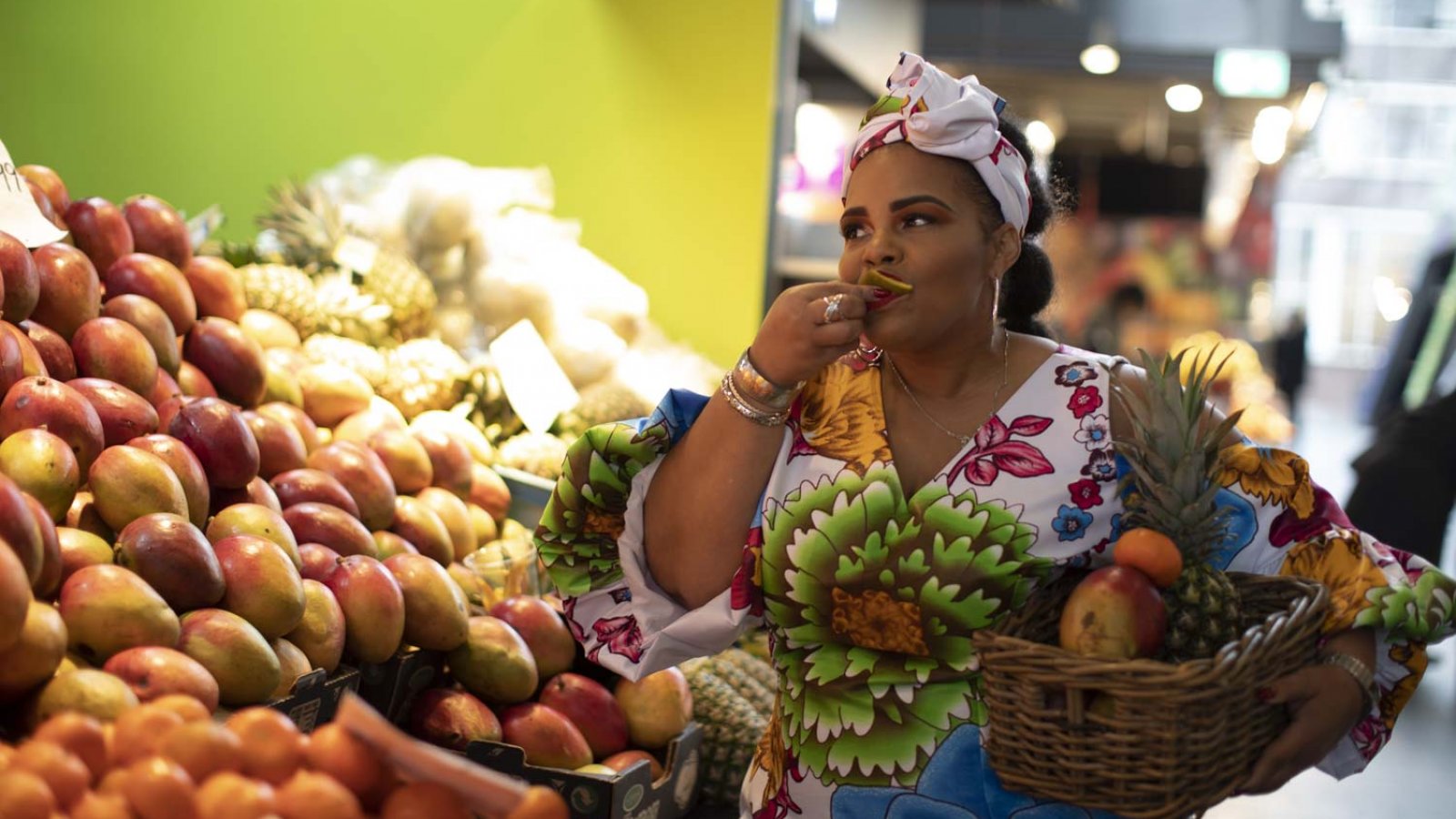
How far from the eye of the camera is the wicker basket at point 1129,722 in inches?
62.7

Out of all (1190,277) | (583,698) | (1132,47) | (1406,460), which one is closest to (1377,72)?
(1190,277)

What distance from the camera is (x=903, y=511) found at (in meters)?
1.93

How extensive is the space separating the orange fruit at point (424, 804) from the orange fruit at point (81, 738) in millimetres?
341

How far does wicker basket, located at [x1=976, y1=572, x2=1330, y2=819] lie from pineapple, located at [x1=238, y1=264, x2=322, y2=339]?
106 inches

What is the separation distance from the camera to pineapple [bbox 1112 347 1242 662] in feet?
5.85

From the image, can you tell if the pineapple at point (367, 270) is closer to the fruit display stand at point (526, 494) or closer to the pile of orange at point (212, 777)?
the fruit display stand at point (526, 494)

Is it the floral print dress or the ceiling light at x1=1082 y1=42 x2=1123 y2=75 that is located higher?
the ceiling light at x1=1082 y1=42 x2=1123 y2=75

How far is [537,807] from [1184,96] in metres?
15.1

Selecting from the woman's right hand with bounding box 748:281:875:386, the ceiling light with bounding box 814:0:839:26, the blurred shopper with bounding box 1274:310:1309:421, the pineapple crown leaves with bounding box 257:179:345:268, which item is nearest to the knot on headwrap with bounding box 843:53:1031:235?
the woman's right hand with bounding box 748:281:875:386

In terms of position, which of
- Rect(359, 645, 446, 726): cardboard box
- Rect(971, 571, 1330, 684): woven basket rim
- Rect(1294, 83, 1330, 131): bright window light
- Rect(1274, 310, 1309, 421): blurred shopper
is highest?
Rect(1294, 83, 1330, 131): bright window light

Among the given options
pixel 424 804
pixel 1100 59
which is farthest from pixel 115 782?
pixel 1100 59

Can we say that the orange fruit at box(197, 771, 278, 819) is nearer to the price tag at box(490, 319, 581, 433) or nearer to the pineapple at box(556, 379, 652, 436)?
the price tag at box(490, 319, 581, 433)

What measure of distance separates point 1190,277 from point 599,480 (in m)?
22.1

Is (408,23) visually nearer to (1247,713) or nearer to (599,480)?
(599,480)
